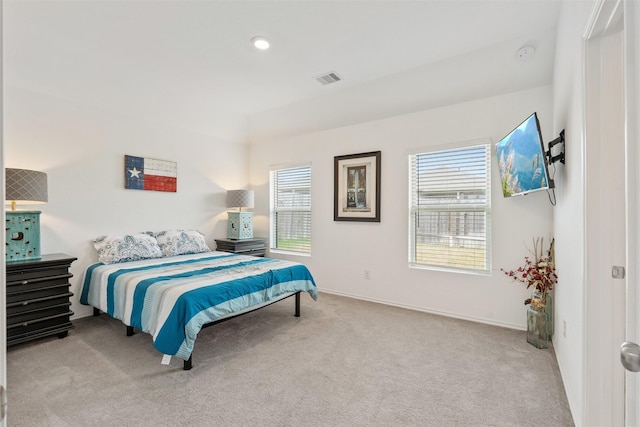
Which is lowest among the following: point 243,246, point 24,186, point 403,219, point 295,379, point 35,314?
point 295,379

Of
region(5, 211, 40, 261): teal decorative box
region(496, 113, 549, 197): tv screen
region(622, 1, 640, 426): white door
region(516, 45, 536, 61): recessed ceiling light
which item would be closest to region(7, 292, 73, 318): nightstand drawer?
region(5, 211, 40, 261): teal decorative box

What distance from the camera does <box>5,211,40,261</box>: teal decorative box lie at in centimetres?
288

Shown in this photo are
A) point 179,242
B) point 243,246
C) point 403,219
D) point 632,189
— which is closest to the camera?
point 632,189

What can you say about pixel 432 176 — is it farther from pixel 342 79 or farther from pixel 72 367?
pixel 72 367

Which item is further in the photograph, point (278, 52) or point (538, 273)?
point (278, 52)

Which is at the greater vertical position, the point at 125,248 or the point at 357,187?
the point at 357,187

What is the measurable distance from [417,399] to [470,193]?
7.84ft

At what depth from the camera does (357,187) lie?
4.41m

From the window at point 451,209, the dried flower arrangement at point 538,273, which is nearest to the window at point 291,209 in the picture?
the window at point 451,209

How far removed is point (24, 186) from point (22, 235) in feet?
1.61

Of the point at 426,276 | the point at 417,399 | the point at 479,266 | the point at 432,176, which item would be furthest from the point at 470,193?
the point at 417,399

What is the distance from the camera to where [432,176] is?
12.6ft

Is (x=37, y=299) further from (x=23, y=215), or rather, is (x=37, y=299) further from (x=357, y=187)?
(x=357, y=187)

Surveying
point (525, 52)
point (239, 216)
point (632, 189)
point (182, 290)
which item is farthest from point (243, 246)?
point (632, 189)
